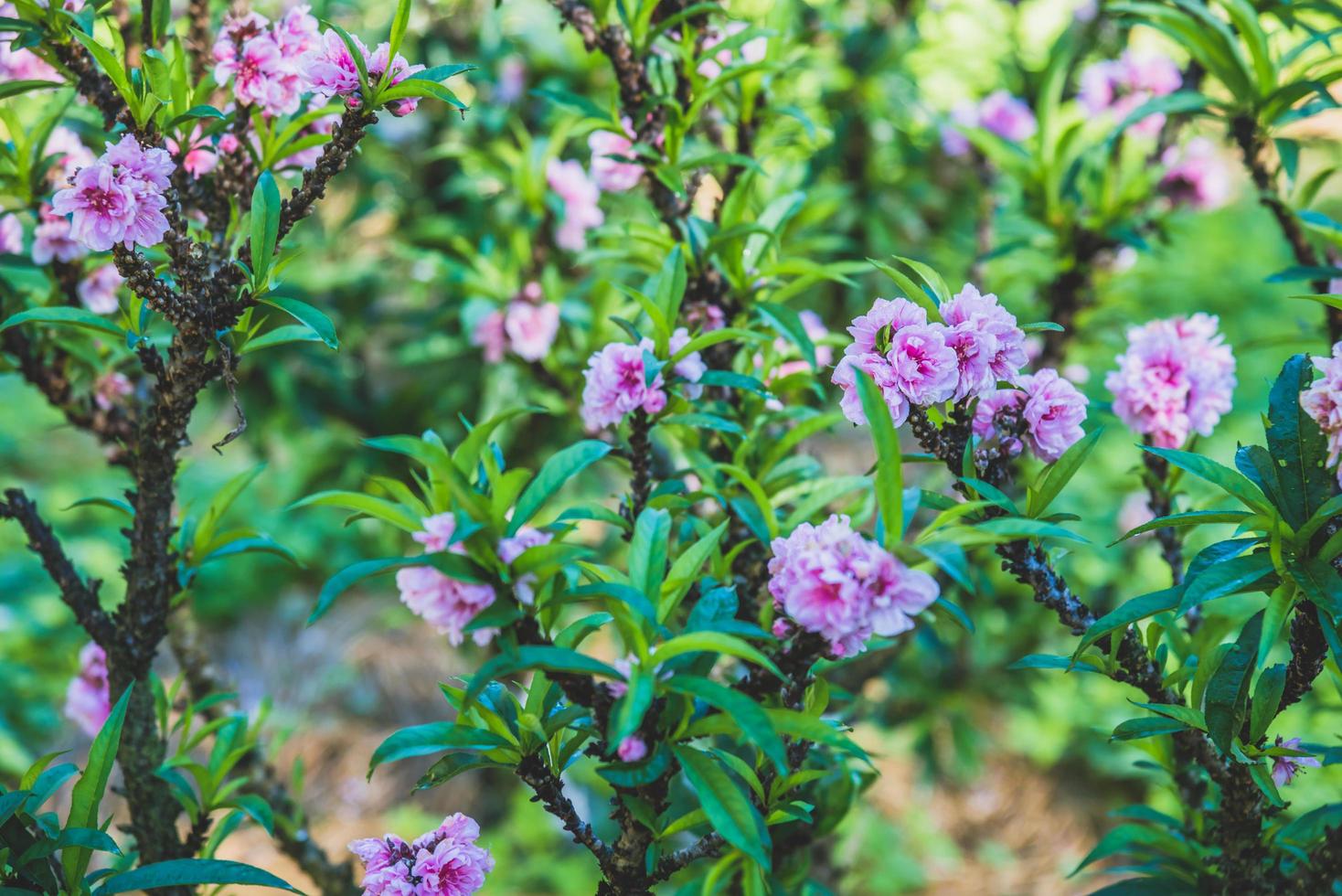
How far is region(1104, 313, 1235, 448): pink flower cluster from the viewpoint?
1.01 m

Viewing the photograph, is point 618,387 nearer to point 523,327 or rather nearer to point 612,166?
point 612,166

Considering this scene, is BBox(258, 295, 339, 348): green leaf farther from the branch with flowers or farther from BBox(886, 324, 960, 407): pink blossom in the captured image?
BBox(886, 324, 960, 407): pink blossom

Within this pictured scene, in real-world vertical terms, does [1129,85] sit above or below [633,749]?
above

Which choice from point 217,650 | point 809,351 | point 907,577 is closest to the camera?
point 907,577

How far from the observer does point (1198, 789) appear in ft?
3.46

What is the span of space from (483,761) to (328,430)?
205 cm

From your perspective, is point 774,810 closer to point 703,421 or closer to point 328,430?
point 703,421

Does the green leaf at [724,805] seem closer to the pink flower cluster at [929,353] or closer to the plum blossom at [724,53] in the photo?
the pink flower cluster at [929,353]

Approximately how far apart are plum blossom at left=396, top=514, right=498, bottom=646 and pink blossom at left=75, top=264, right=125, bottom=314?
744 millimetres

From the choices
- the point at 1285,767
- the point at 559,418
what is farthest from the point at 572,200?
the point at 1285,767

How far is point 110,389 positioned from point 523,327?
0.63 m

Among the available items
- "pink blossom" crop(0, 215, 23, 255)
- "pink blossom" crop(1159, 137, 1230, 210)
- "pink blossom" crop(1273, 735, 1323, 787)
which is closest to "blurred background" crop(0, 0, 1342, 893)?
"pink blossom" crop(1159, 137, 1230, 210)

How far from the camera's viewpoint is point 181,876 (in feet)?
2.54

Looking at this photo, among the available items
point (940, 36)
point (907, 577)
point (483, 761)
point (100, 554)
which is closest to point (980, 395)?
point (907, 577)
